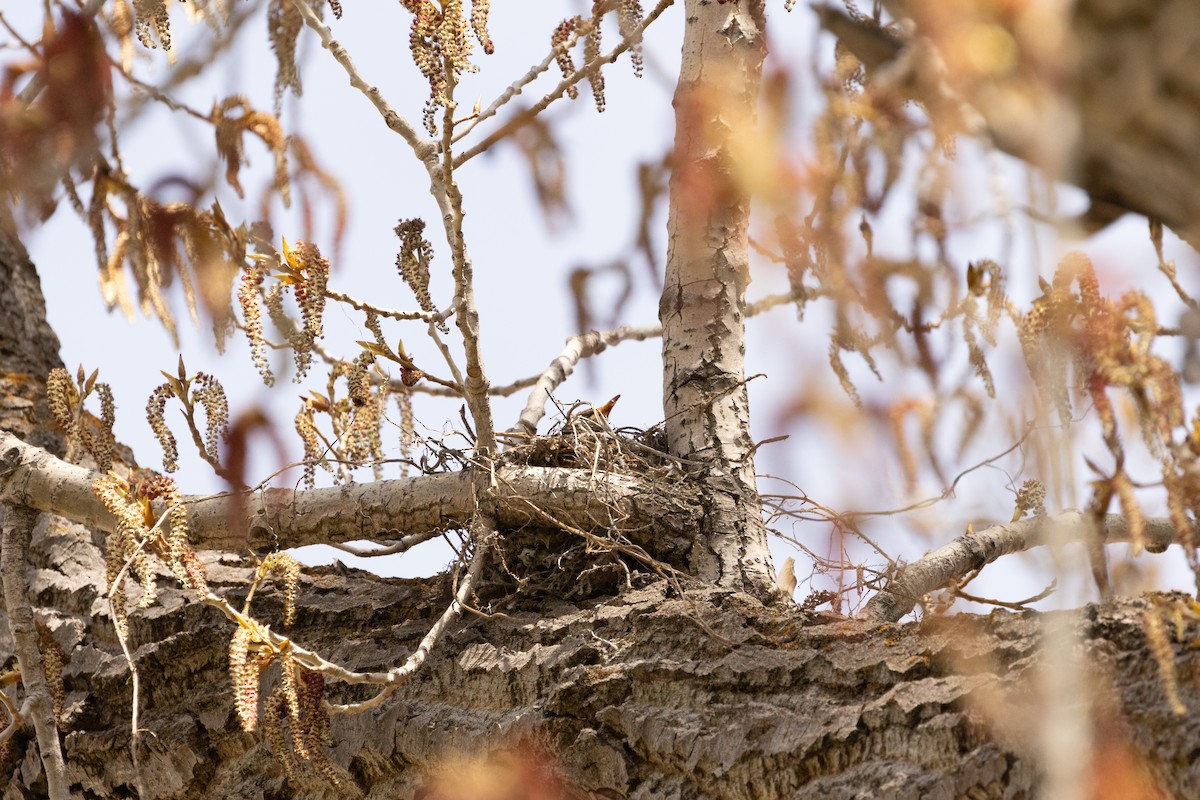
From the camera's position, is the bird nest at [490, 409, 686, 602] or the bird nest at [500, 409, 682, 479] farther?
the bird nest at [500, 409, 682, 479]

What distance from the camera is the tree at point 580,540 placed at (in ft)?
3.63

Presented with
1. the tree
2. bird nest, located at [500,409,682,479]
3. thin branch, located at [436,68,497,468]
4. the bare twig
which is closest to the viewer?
the tree

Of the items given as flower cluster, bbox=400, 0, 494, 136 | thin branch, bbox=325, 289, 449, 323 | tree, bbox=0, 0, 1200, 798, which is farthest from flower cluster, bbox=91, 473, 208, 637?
flower cluster, bbox=400, 0, 494, 136

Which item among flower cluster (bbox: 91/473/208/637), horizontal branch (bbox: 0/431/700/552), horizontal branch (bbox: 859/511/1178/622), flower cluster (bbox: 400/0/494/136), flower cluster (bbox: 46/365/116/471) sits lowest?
horizontal branch (bbox: 859/511/1178/622)

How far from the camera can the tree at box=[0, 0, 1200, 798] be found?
1105 mm

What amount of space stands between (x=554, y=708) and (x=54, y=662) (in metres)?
1.09

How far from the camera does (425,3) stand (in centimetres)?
150

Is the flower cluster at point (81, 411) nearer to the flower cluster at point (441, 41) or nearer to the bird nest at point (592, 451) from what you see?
the bird nest at point (592, 451)

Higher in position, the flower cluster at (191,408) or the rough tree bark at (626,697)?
the flower cluster at (191,408)

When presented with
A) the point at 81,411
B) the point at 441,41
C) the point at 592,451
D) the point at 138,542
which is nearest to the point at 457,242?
the point at 441,41

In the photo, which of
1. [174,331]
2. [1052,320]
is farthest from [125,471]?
[1052,320]

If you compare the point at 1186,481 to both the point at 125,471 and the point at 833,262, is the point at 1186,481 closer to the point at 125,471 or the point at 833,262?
the point at 833,262

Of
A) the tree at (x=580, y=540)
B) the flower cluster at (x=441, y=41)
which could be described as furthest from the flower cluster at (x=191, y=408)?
the flower cluster at (x=441, y=41)

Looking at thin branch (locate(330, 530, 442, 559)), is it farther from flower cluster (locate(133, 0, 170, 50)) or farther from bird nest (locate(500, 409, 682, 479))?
flower cluster (locate(133, 0, 170, 50))
